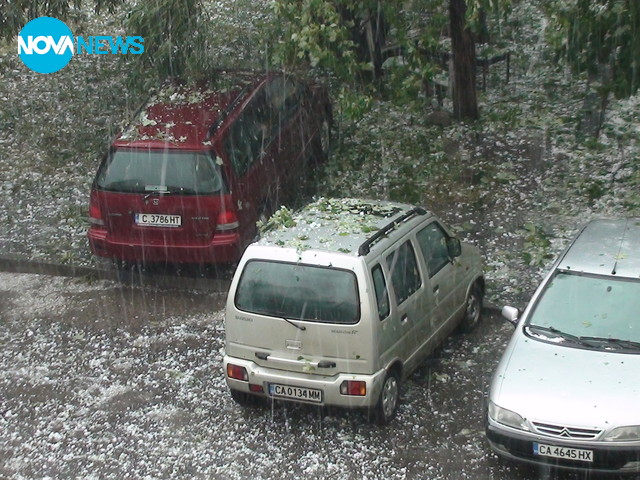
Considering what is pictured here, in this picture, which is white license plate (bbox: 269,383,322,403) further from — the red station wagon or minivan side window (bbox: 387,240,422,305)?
the red station wagon

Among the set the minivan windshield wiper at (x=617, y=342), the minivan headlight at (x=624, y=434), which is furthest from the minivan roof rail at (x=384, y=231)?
the minivan headlight at (x=624, y=434)

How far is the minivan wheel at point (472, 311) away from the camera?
8.44 m

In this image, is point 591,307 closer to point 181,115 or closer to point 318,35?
point 318,35

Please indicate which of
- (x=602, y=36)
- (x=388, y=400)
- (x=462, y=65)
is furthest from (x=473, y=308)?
(x=462, y=65)

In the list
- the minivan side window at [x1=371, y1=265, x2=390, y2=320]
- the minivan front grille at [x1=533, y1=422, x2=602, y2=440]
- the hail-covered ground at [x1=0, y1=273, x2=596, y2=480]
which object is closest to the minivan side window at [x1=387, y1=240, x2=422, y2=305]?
the minivan side window at [x1=371, y1=265, x2=390, y2=320]

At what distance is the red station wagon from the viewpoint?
9250 millimetres

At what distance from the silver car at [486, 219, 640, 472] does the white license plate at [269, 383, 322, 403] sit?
1304 millimetres

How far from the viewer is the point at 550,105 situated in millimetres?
13555

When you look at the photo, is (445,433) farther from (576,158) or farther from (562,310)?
(576,158)

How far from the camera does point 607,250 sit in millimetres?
7277

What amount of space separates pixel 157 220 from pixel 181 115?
1.39 meters

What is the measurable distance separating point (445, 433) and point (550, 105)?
802cm

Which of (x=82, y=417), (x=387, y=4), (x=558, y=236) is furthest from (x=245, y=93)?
(x=82, y=417)

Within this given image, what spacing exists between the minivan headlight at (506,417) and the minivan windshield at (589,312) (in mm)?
819
